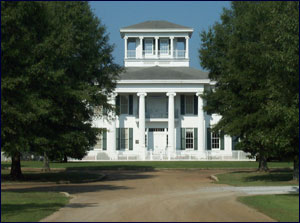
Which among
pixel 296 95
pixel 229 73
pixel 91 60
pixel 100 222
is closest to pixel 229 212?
pixel 100 222

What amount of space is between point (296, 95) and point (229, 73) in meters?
8.19

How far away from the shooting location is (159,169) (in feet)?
122

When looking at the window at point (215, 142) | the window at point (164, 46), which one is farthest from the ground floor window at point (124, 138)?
the window at point (164, 46)

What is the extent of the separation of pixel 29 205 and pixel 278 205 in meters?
7.23

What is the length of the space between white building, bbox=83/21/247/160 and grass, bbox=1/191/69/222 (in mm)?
33573

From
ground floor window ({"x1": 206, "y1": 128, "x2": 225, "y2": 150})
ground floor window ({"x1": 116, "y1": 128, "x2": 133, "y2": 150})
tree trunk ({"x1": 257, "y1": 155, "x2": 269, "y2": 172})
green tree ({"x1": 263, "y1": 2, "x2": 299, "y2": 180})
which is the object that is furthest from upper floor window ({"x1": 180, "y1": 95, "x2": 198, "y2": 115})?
green tree ({"x1": 263, "y1": 2, "x2": 299, "y2": 180})

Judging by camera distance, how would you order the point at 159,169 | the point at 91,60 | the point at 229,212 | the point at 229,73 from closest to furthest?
the point at 229,212 → the point at 229,73 → the point at 91,60 → the point at 159,169

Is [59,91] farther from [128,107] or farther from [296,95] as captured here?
[128,107]

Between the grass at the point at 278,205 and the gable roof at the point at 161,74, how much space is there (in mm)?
35715

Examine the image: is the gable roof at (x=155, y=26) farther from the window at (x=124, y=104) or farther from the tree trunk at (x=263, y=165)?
the tree trunk at (x=263, y=165)

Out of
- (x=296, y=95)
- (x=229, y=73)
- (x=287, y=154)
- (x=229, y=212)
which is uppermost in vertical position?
(x=229, y=73)

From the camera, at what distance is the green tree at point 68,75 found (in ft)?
65.3

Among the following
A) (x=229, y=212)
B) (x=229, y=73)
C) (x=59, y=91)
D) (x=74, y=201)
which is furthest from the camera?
(x=229, y=73)

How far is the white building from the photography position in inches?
2061
